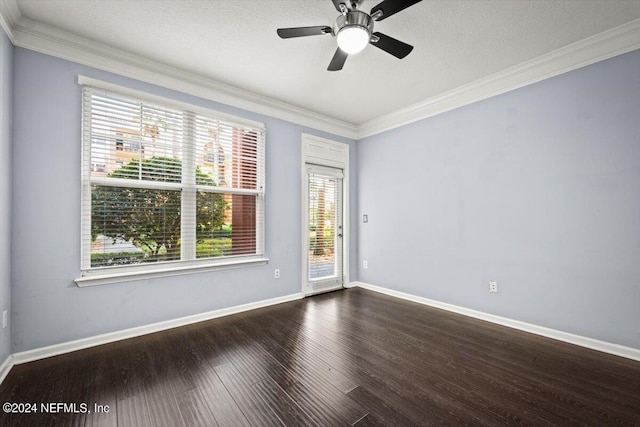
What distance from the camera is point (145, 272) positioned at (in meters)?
2.82

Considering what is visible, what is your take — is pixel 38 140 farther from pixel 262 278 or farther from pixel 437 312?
pixel 437 312

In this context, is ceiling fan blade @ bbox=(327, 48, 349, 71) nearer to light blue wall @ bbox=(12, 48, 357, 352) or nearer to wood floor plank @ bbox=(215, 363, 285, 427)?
light blue wall @ bbox=(12, 48, 357, 352)

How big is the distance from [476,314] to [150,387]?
10.9ft

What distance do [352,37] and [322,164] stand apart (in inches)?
95.7

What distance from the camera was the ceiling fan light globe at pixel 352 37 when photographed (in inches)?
79.0

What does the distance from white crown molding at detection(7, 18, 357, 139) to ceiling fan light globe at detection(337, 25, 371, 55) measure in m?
1.83

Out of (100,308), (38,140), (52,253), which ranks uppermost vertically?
(38,140)

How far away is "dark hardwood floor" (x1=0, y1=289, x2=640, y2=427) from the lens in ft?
5.43

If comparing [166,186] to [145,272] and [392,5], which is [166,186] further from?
[392,5]

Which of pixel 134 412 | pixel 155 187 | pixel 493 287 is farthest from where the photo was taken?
pixel 493 287

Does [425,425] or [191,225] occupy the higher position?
[191,225]

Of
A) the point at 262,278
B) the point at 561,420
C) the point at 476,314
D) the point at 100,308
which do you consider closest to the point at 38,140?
the point at 100,308

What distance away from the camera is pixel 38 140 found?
2.38 m

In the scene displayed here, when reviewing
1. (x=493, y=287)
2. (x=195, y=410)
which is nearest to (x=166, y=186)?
(x=195, y=410)
